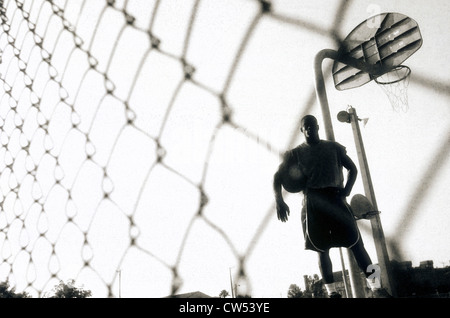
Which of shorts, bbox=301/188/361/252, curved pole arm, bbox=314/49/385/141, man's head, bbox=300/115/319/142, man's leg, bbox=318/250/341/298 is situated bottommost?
man's leg, bbox=318/250/341/298

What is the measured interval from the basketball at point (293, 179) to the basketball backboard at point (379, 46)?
0.34m

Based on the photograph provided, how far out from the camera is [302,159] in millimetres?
680

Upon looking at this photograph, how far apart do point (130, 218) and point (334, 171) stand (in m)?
0.59

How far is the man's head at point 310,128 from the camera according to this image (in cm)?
69

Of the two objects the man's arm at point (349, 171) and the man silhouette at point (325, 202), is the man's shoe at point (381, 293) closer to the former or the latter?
the man silhouette at point (325, 202)

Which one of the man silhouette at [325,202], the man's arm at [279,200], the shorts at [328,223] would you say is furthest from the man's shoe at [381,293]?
the man's arm at [279,200]

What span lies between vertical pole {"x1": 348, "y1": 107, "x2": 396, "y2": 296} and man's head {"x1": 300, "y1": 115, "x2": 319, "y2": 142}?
0.25 meters

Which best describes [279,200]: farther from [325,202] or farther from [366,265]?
[366,265]

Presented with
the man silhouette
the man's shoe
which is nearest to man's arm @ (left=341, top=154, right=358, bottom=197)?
the man silhouette

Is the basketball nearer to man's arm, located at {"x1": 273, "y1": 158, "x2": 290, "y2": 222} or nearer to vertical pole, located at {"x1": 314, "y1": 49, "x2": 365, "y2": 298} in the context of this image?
man's arm, located at {"x1": 273, "y1": 158, "x2": 290, "y2": 222}

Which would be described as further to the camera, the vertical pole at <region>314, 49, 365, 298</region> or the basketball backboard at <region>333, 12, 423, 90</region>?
the basketball backboard at <region>333, 12, 423, 90</region>

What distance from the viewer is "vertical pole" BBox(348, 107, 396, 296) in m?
0.70
